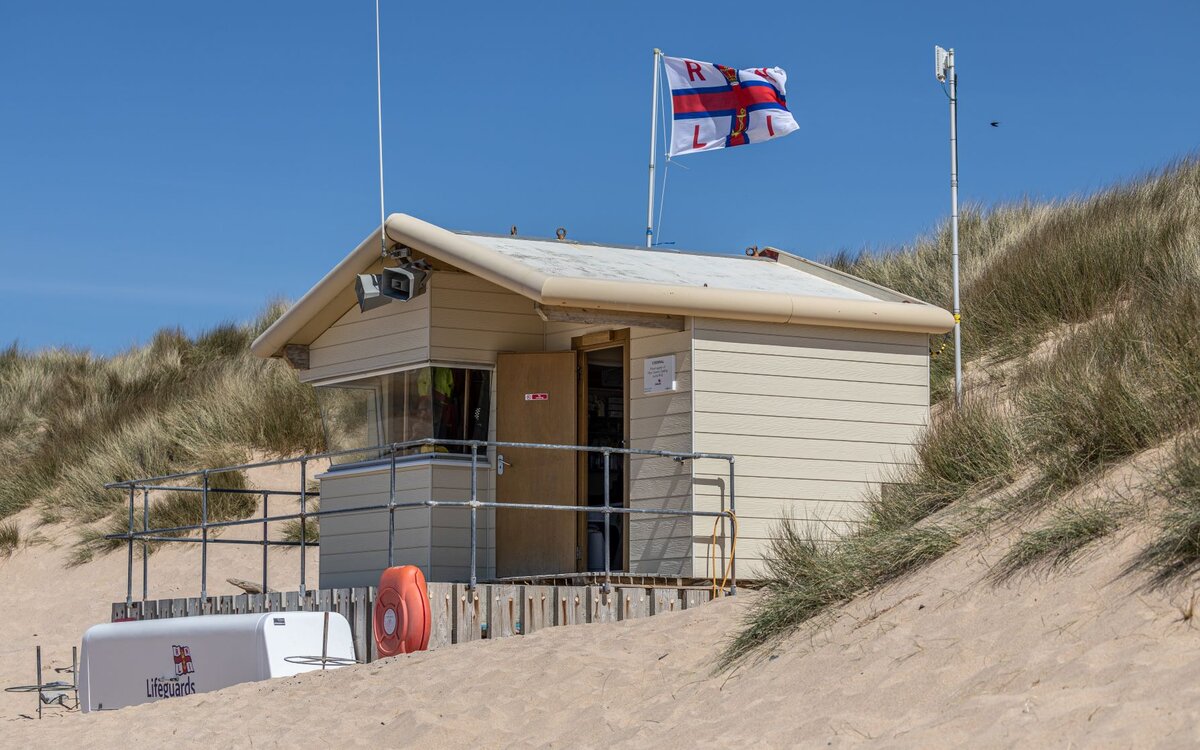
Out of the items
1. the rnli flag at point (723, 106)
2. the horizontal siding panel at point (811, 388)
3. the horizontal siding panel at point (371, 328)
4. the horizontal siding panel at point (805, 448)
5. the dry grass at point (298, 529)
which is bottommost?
the dry grass at point (298, 529)

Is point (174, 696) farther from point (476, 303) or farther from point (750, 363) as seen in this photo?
point (750, 363)

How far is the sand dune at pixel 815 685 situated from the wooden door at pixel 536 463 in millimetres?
2569

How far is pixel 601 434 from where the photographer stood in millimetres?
14039

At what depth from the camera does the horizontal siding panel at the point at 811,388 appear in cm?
1258

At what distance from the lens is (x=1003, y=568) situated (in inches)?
321

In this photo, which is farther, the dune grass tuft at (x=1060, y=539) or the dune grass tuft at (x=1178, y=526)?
the dune grass tuft at (x=1060, y=539)

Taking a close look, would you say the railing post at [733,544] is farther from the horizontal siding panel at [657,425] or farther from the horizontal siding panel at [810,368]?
the horizontal siding panel at [810,368]

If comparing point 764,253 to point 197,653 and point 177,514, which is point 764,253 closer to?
point 197,653

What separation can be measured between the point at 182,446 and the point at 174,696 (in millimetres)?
13144

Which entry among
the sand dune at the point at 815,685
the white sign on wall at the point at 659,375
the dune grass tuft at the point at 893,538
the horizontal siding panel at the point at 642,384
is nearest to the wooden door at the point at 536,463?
the horizontal siding panel at the point at 642,384

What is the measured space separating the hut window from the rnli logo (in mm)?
2646

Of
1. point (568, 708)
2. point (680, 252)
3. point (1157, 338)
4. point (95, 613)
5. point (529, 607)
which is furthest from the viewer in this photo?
point (95, 613)

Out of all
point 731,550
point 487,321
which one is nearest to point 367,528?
point 487,321

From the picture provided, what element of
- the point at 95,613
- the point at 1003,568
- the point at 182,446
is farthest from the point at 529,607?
the point at 182,446
